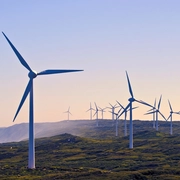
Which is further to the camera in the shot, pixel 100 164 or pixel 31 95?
pixel 100 164

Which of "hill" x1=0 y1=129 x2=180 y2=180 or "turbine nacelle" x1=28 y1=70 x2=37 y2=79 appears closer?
"hill" x1=0 y1=129 x2=180 y2=180

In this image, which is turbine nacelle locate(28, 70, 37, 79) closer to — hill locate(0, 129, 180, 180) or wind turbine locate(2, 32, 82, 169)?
wind turbine locate(2, 32, 82, 169)

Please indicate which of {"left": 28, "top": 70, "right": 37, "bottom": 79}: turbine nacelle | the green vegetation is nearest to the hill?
the green vegetation

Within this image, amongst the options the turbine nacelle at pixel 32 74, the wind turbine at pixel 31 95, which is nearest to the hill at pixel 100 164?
the wind turbine at pixel 31 95

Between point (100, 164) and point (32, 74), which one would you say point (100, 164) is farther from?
point (32, 74)

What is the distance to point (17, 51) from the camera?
110 meters

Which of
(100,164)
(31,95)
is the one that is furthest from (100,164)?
(31,95)

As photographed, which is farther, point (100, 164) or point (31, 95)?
point (100, 164)

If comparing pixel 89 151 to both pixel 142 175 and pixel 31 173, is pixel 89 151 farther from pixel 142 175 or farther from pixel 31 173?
pixel 142 175

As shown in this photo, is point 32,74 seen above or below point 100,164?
above

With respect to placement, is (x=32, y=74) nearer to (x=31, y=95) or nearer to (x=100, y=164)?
(x=31, y=95)

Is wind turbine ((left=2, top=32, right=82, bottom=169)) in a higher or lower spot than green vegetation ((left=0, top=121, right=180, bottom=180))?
higher

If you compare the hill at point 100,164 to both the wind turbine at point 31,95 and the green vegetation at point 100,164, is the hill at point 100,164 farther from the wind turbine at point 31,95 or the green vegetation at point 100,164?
the wind turbine at point 31,95

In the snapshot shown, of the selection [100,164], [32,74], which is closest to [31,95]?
[32,74]
